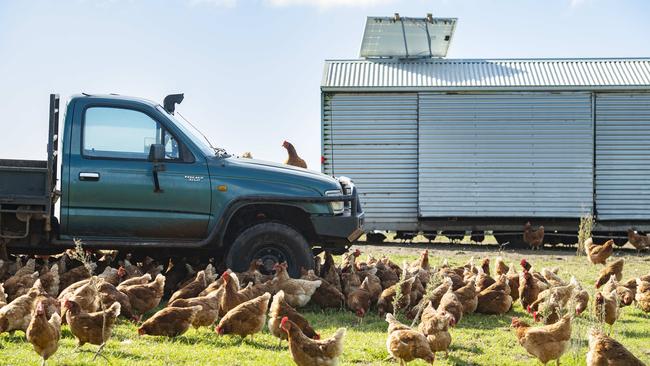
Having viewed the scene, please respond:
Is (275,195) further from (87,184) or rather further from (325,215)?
(87,184)

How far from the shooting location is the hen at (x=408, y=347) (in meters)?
7.84

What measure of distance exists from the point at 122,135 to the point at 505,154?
40.2 ft

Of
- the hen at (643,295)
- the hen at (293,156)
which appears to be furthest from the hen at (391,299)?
the hen at (293,156)

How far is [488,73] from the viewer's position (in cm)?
2181

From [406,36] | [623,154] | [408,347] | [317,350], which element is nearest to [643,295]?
[408,347]

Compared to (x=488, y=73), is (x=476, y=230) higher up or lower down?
lower down

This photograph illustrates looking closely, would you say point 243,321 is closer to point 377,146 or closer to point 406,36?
point 377,146

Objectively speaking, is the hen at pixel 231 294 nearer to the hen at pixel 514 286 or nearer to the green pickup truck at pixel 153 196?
the green pickup truck at pixel 153 196

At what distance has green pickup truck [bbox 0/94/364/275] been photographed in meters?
11.0

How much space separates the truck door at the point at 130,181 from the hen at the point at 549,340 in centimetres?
474

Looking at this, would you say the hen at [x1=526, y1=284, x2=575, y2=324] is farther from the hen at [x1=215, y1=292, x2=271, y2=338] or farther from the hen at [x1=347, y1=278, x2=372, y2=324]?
the hen at [x1=215, y1=292, x2=271, y2=338]

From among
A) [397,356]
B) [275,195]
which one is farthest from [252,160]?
[397,356]

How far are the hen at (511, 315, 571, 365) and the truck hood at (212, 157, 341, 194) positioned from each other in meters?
4.17

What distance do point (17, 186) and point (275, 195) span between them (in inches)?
130
